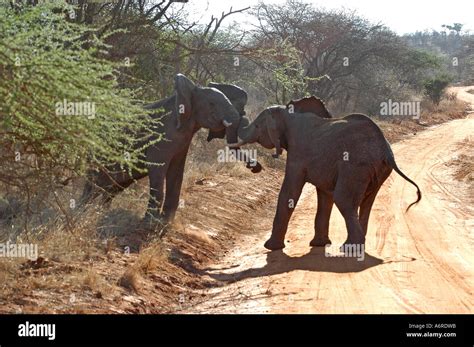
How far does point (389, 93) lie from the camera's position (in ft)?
119

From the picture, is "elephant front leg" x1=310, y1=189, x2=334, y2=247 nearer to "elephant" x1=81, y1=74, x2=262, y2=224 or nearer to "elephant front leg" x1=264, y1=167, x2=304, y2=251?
"elephant front leg" x1=264, y1=167, x2=304, y2=251

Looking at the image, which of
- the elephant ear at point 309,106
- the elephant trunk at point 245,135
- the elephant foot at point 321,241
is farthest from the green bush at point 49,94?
the elephant ear at point 309,106

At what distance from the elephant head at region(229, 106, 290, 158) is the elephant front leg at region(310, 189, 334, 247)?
88 centimetres

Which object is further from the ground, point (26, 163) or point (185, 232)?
point (26, 163)

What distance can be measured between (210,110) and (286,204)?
182cm

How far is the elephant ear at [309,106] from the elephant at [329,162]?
0.19m

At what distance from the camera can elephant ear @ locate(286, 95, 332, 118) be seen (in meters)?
11.4

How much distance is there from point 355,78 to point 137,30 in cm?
2099

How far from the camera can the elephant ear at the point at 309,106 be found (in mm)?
11414

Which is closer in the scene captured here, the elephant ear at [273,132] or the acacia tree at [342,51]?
the elephant ear at [273,132]

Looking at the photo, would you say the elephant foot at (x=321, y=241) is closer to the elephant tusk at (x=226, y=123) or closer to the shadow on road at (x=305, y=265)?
the shadow on road at (x=305, y=265)
